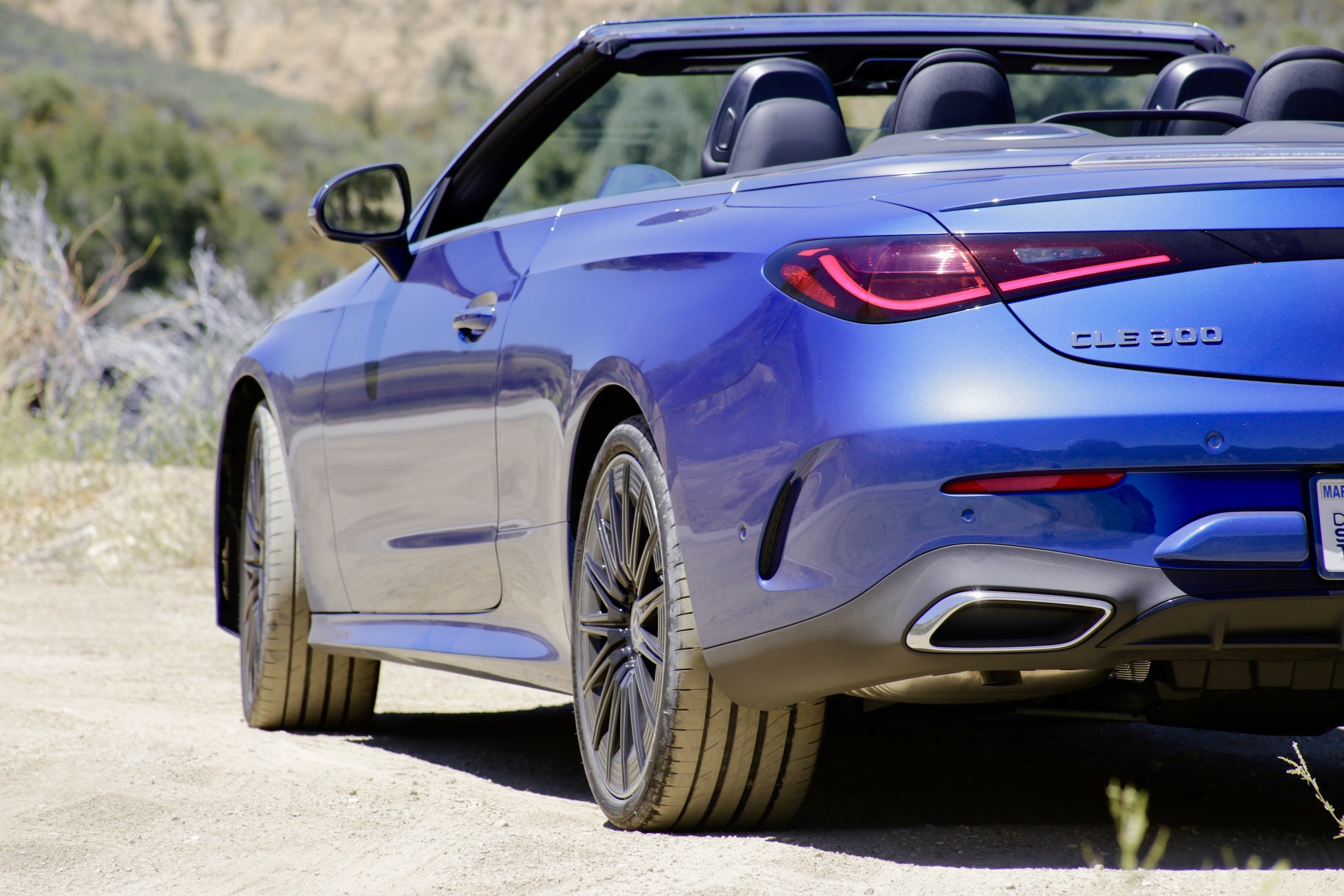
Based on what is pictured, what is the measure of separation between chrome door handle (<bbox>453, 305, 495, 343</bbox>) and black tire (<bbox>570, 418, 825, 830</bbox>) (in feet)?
2.05

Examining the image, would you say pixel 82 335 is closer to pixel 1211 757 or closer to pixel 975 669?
pixel 1211 757

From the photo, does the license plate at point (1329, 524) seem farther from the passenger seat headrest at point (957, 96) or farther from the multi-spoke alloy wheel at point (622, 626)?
the passenger seat headrest at point (957, 96)

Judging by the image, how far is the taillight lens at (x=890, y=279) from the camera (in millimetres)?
2652

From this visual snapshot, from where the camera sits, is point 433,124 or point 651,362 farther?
point 433,124

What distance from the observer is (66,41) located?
54250 millimetres

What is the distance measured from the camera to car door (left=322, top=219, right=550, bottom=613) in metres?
3.88

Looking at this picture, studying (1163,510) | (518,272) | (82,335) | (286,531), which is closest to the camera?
(1163,510)

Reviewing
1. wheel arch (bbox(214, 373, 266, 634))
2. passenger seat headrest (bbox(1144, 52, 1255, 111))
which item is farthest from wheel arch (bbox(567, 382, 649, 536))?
wheel arch (bbox(214, 373, 266, 634))

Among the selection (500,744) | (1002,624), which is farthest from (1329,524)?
(500,744)

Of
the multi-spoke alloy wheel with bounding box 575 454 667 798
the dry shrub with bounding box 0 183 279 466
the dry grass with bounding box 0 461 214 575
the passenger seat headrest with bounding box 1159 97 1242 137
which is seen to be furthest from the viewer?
the dry shrub with bounding box 0 183 279 466

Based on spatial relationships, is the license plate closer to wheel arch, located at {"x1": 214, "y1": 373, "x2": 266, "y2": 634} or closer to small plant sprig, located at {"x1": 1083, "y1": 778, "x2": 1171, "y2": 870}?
small plant sprig, located at {"x1": 1083, "y1": 778, "x2": 1171, "y2": 870}

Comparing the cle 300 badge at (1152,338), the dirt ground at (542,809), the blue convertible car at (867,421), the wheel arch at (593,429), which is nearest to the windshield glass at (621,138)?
the blue convertible car at (867,421)

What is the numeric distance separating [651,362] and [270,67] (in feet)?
219

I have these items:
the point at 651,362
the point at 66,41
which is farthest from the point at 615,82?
the point at 66,41
